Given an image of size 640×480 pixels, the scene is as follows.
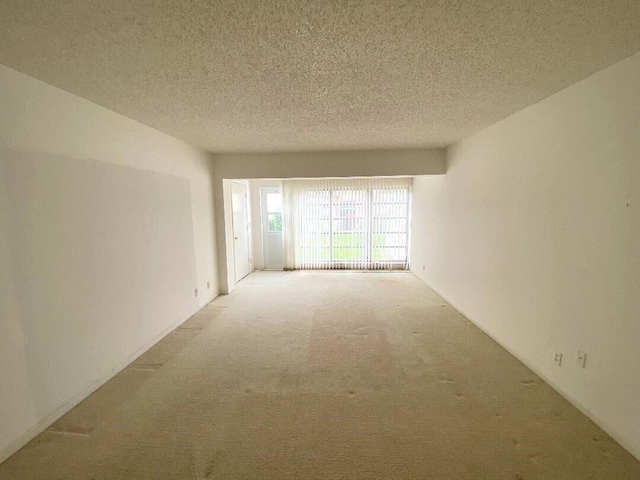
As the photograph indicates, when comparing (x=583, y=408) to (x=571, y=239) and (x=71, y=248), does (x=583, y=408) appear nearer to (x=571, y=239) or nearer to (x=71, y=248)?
(x=571, y=239)

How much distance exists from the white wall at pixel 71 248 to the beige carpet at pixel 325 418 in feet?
0.84

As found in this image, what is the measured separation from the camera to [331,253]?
6953mm

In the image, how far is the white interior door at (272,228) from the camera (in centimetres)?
693

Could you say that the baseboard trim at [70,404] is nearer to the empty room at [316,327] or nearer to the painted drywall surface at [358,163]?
the empty room at [316,327]

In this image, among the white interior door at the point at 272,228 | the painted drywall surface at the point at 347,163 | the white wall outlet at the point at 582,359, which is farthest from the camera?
the white interior door at the point at 272,228

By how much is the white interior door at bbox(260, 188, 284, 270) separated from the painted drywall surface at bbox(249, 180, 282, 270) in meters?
0.08

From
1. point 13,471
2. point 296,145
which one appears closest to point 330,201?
point 296,145

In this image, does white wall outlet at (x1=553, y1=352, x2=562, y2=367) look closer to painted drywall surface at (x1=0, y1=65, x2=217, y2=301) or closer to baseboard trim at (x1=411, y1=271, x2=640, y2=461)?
baseboard trim at (x1=411, y1=271, x2=640, y2=461)

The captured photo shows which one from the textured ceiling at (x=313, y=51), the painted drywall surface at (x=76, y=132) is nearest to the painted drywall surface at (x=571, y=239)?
the textured ceiling at (x=313, y=51)

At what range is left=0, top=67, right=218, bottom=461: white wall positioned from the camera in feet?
5.65

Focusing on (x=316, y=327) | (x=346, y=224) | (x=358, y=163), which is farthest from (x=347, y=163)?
(x=346, y=224)

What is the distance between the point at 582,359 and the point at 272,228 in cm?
599

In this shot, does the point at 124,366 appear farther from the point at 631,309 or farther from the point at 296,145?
the point at 631,309

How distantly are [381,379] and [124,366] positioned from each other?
7.69ft
